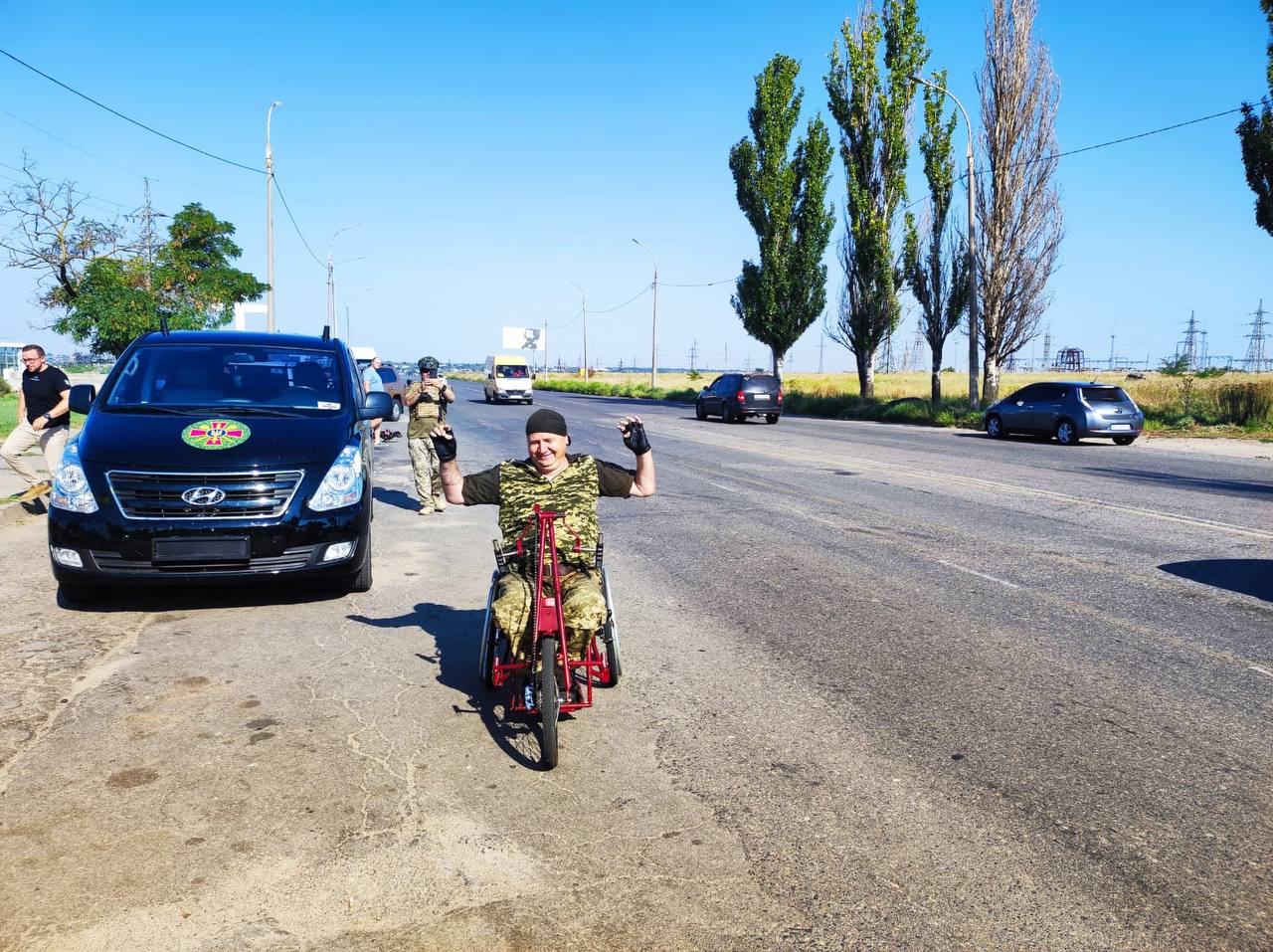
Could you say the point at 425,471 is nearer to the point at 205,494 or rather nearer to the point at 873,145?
the point at 205,494

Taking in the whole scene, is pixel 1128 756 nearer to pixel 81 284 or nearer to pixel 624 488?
Result: pixel 624 488

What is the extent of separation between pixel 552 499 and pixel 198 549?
2.70 meters

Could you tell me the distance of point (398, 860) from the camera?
3225mm

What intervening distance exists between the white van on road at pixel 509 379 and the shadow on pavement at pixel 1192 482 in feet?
115

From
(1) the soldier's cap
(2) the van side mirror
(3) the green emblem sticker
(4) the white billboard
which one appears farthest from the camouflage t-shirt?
(4) the white billboard

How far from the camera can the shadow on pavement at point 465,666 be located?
4.29m

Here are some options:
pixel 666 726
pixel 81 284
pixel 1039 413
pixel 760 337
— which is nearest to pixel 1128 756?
pixel 666 726

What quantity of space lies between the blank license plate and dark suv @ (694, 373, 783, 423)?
87.4ft

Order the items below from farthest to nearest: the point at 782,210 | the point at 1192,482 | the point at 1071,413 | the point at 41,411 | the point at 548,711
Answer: the point at 782,210, the point at 1071,413, the point at 1192,482, the point at 41,411, the point at 548,711

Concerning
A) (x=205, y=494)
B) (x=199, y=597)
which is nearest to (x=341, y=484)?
(x=205, y=494)

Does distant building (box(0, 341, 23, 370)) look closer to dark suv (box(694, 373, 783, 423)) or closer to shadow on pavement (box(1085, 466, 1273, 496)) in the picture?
dark suv (box(694, 373, 783, 423))

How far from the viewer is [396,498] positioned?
494 inches

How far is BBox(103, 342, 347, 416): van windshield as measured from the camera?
23.5ft

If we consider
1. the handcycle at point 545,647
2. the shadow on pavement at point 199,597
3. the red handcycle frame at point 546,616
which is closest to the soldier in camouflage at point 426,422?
the shadow on pavement at point 199,597
